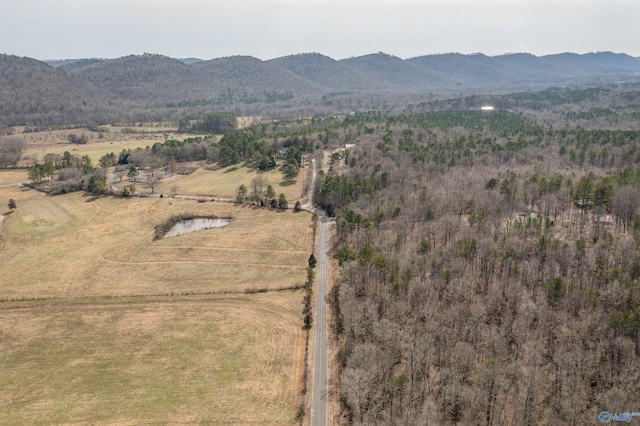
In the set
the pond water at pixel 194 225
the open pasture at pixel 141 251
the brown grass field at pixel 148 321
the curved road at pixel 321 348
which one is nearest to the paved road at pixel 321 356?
the curved road at pixel 321 348

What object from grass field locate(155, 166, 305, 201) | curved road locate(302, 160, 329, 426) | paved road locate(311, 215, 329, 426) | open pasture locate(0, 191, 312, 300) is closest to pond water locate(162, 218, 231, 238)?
open pasture locate(0, 191, 312, 300)

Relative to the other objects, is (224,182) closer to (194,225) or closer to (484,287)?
(194,225)

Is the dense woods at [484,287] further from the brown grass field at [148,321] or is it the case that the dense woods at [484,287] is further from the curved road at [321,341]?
the brown grass field at [148,321]

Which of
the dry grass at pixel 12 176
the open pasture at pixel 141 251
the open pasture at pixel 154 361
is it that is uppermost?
the dry grass at pixel 12 176

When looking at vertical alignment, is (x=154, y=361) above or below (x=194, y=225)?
below

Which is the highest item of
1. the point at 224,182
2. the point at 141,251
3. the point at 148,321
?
the point at 224,182

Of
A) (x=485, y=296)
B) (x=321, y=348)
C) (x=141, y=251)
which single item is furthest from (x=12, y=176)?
(x=485, y=296)
